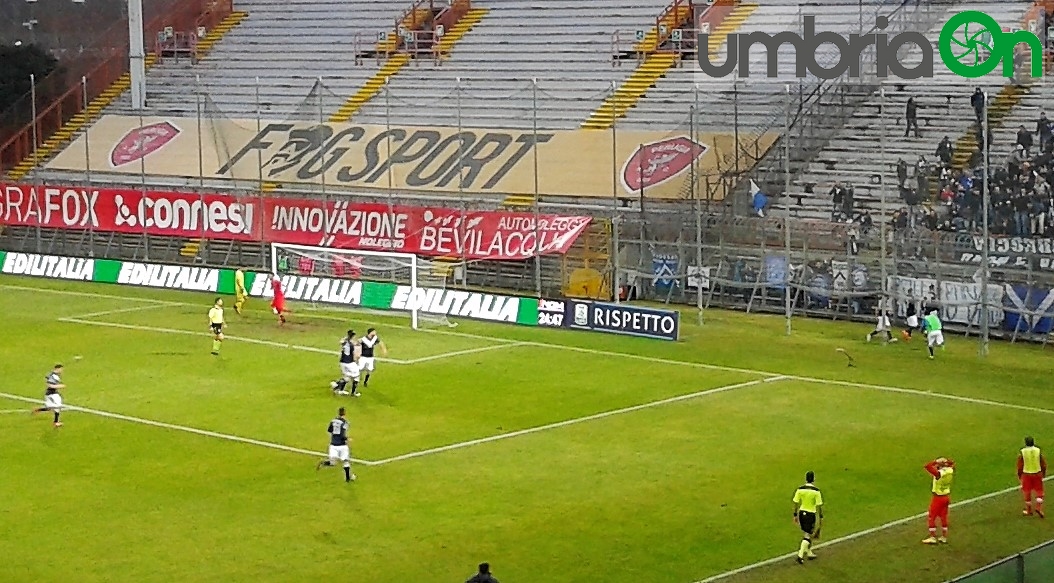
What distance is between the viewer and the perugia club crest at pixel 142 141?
6322cm

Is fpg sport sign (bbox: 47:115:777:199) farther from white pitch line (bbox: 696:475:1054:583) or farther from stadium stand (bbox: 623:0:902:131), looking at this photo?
white pitch line (bbox: 696:475:1054:583)

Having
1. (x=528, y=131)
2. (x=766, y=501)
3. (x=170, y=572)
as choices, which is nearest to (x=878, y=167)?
(x=528, y=131)

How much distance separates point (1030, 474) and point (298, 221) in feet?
111

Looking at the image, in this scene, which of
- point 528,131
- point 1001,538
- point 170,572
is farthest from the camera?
point 528,131

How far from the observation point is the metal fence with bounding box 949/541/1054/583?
1881cm

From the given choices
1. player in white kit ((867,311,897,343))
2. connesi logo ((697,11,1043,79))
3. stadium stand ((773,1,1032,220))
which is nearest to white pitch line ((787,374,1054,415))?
player in white kit ((867,311,897,343))

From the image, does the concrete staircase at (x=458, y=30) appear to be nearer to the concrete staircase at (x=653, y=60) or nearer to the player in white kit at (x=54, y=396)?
the concrete staircase at (x=653, y=60)

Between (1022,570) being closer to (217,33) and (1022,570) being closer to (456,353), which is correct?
(456,353)

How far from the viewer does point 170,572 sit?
23594 mm

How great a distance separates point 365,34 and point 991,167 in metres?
30.9

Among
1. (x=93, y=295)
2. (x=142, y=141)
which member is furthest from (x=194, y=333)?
(x=142, y=141)

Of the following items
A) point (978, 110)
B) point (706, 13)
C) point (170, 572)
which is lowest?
point (170, 572)

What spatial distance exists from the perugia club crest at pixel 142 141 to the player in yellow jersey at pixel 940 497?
4307 cm

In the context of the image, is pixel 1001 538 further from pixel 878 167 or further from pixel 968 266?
pixel 878 167
